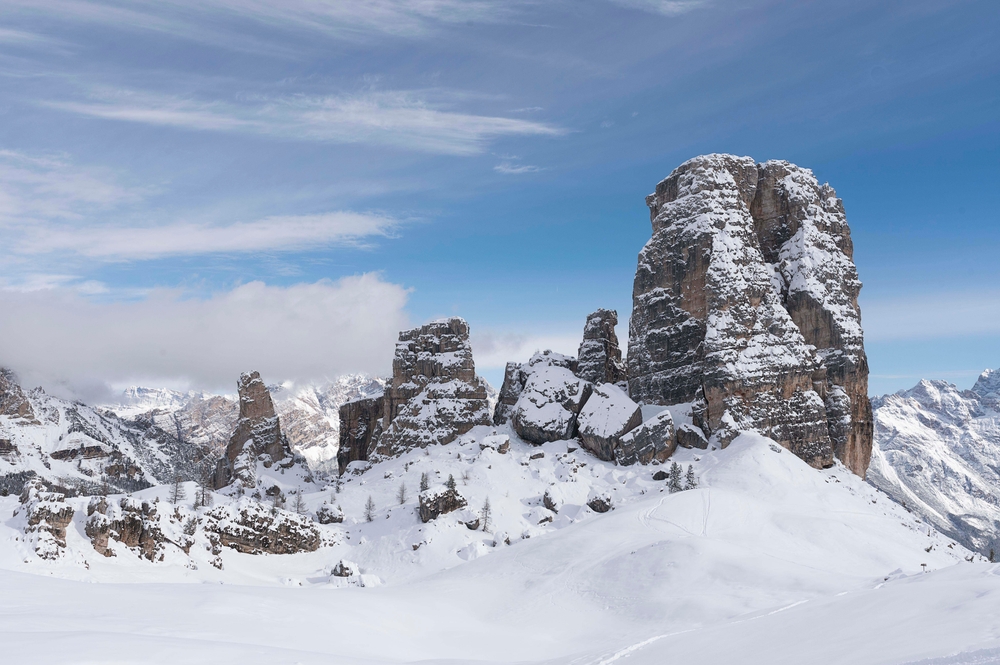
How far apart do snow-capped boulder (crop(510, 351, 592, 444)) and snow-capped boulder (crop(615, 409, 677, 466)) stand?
417 inches

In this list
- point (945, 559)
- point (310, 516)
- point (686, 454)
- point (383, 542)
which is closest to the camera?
point (945, 559)

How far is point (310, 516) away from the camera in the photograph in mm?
79750

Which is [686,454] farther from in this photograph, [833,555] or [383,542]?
[383,542]

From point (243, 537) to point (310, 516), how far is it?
36.4 feet

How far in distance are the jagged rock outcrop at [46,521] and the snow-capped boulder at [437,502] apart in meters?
34.3

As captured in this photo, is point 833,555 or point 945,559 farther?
point 945,559

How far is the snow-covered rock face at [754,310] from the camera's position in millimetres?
94125

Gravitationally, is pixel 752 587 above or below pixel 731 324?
below

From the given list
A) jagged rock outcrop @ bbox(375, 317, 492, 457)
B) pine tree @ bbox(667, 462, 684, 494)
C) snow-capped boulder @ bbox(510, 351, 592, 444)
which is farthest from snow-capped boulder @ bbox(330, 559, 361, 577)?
snow-capped boulder @ bbox(510, 351, 592, 444)

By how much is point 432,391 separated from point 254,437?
126 feet

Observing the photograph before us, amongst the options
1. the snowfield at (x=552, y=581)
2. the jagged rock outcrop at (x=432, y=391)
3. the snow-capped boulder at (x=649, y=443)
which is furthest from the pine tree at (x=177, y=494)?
the snow-capped boulder at (x=649, y=443)

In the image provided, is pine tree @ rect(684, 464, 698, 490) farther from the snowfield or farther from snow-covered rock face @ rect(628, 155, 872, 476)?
snow-covered rock face @ rect(628, 155, 872, 476)

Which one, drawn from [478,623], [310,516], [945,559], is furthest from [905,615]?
[310,516]

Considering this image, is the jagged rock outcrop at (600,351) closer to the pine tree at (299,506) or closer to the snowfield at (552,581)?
the snowfield at (552,581)
